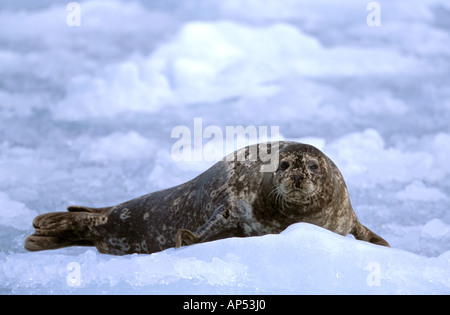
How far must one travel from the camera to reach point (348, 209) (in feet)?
23.2

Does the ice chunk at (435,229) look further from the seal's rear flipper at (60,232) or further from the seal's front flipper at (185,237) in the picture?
the seal's rear flipper at (60,232)

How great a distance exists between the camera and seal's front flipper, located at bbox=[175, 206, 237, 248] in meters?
6.39

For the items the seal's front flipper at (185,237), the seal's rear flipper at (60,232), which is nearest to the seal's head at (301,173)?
the seal's front flipper at (185,237)

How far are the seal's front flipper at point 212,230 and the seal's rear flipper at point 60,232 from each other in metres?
2.34

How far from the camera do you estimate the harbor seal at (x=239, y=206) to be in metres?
6.56

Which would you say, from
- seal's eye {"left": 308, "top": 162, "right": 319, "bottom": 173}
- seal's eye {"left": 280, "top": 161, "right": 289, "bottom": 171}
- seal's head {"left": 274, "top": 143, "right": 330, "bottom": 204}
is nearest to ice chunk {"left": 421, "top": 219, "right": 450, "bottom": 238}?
seal's head {"left": 274, "top": 143, "right": 330, "bottom": 204}

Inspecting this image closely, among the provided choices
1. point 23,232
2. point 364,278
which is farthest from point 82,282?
point 23,232

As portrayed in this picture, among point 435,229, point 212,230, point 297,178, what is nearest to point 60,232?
point 212,230

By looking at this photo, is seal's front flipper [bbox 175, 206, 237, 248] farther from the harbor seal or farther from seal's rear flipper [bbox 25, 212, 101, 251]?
seal's rear flipper [bbox 25, 212, 101, 251]

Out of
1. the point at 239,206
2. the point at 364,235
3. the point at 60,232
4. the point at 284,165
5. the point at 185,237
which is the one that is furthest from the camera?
the point at 60,232

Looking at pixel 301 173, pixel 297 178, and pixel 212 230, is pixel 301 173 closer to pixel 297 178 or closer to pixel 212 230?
pixel 297 178

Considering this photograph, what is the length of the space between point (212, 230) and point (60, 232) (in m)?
2.72

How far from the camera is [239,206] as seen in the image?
6.86 meters
